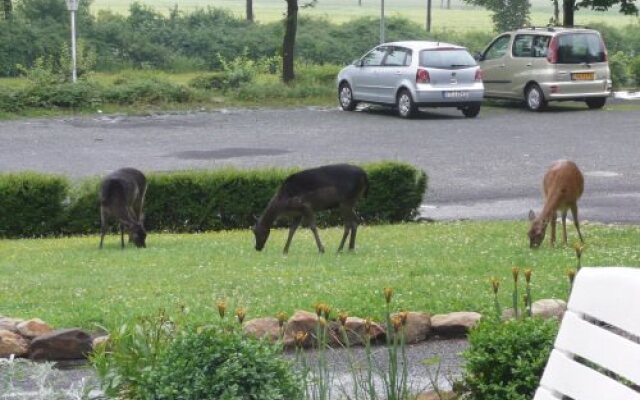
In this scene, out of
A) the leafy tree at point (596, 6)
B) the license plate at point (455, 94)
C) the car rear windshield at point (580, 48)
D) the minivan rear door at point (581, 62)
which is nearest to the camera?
the license plate at point (455, 94)

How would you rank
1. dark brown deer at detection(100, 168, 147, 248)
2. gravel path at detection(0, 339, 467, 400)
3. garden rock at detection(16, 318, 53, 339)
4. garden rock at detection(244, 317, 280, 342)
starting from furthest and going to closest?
dark brown deer at detection(100, 168, 147, 248)
garden rock at detection(16, 318, 53, 339)
garden rock at detection(244, 317, 280, 342)
gravel path at detection(0, 339, 467, 400)

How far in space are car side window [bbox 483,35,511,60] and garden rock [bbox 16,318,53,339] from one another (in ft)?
94.0

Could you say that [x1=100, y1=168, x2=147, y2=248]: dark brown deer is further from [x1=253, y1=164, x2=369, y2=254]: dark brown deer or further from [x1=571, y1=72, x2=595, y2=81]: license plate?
[x1=571, y1=72, x2=595, y2=81]: license plate

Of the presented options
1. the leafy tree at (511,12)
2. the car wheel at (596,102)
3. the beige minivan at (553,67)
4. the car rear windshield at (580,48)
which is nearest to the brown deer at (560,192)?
the beige minivan at (553,67)

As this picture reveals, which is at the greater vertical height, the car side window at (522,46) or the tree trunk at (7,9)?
the tree trunk at (7,9)

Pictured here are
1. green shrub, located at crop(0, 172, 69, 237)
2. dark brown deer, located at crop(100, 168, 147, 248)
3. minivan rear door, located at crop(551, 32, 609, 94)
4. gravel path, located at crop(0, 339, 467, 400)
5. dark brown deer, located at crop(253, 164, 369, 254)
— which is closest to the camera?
gravel path, located at crop(0, 339, 467, 400)

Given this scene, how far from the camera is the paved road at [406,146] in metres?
20.8

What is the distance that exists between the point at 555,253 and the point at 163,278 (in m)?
4.13

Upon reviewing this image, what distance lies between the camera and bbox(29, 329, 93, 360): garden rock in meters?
8.98

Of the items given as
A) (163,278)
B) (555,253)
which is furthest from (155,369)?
(555,253)

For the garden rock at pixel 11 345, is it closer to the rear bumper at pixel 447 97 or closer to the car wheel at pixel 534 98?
the rear bumper at pixel 447 97

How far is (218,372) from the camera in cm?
573

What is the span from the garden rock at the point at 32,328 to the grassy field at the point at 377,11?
67657 millimetres

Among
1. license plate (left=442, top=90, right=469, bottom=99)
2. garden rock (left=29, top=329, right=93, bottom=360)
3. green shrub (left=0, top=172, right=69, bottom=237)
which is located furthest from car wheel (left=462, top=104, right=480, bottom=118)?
garden rock (left=29, top=329, right=93, bottom=360)
